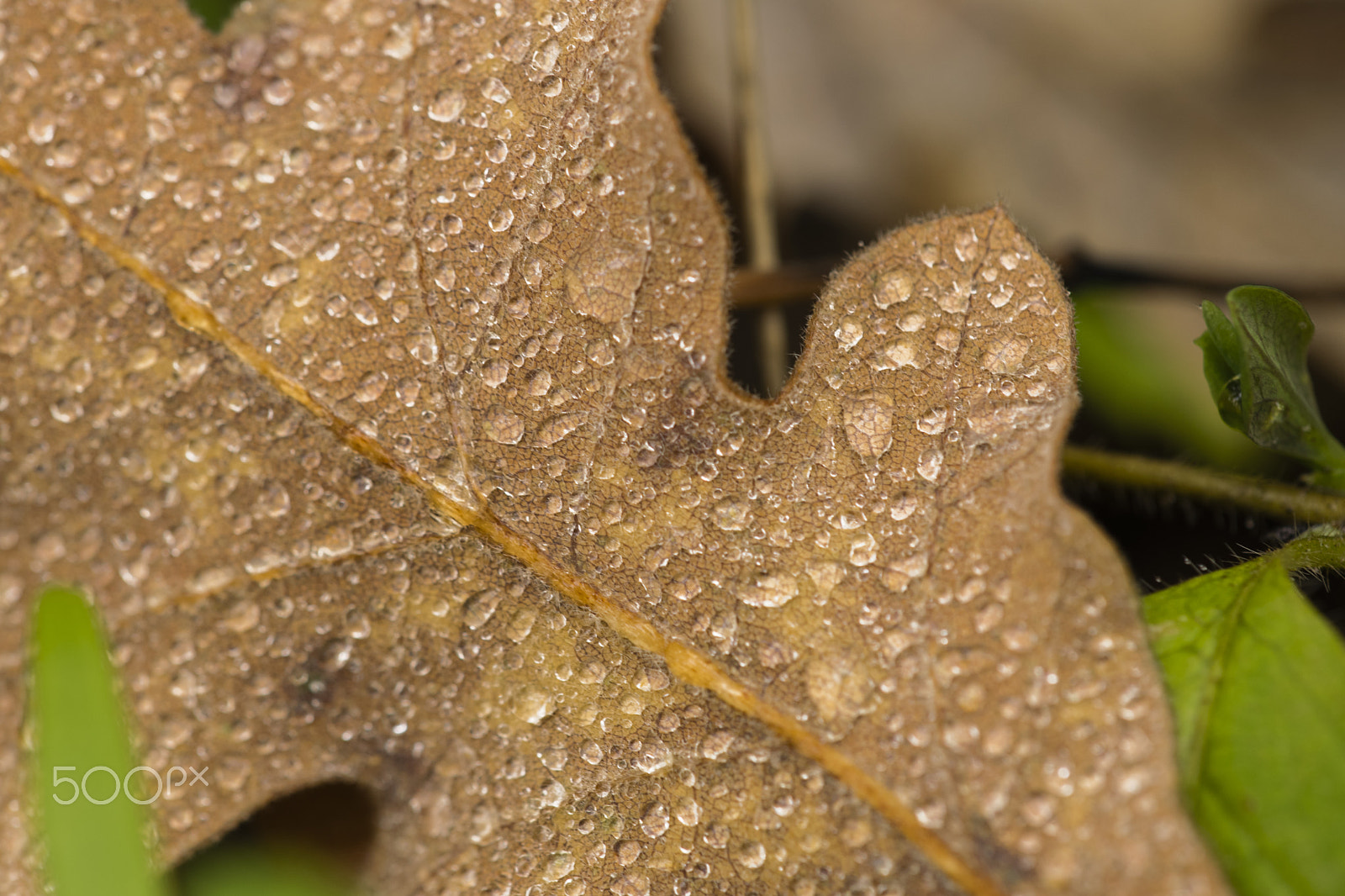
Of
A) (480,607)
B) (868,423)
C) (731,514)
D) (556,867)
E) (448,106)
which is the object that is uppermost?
(448,106)

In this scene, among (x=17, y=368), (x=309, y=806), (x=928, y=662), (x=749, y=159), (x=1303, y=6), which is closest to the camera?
(x=928, y=662)

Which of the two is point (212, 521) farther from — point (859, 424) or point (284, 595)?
point (859, 424)

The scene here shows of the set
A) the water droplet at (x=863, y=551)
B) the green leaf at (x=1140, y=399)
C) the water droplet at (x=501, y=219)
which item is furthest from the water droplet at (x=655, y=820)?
the green leaf at (x=1140, y=399)

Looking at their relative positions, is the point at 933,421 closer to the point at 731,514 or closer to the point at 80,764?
the point at 731,514

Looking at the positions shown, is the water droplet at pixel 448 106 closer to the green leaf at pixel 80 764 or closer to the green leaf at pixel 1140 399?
the green leaf at pixel 80 764

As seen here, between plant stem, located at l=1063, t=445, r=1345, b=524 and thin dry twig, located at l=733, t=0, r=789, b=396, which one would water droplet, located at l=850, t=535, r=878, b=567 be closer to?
plant stem, located at l=1063, t=445, r=1345, b=524

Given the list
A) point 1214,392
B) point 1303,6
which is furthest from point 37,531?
point 1303,6

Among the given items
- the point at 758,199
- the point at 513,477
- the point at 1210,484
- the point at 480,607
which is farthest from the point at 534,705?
the point at 758,199
